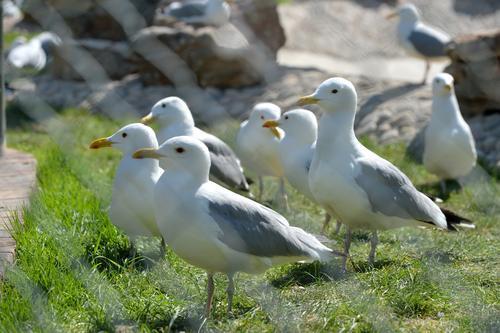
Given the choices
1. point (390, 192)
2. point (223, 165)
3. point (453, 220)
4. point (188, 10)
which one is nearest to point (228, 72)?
point (188, 10)

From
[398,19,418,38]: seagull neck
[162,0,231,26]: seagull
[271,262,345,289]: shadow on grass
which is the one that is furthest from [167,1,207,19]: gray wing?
[271,262,345,289]: shadow on grass

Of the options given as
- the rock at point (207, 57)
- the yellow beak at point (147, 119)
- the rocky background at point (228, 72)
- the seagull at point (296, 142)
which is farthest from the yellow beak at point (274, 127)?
the rock at point (207, 57)

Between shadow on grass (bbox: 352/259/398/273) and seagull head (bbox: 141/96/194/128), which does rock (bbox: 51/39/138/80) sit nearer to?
seagull head (bbox: 141/96/194/128)

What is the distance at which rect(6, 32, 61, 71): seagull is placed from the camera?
35.6 ft

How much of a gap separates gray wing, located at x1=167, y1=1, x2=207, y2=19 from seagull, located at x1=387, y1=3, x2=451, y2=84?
240 centimetres

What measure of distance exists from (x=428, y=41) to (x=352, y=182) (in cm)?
623

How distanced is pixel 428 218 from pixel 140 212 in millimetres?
1512

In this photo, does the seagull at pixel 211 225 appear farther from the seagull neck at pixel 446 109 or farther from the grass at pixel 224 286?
the seagull neck at pixel 446 109

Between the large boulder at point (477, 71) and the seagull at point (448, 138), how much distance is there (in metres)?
1.14

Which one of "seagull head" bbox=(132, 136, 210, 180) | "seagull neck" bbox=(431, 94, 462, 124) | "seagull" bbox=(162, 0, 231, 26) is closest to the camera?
"seagull head" bbox=(132, 136, 210, 180)

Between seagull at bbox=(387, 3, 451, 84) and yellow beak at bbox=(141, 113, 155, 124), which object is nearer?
yellow beak at bbox=(141, 113, 155, 124)

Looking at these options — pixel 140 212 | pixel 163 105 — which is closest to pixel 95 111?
pixel 163 105

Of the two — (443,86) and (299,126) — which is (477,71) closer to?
(443,86)

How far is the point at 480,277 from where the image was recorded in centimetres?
459
